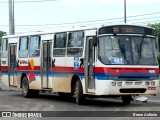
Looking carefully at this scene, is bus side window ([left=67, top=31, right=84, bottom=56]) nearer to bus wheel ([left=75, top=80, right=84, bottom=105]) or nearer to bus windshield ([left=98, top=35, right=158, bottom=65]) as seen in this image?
bus wheel ([left=75, top=80, right=84, bottom=105])

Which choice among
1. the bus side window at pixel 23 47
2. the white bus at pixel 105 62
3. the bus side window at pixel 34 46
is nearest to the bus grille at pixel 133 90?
the white bus at pixel 105 62

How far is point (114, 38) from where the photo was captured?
1728 cm

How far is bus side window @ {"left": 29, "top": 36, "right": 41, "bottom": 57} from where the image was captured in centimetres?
2240

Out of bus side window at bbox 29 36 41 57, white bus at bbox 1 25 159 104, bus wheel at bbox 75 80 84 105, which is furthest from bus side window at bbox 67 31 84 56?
bus side window at bbox 29 36 41 57

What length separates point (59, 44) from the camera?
2020 centimetres

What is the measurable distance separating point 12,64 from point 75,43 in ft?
23.2

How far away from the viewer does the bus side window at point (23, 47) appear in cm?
2372

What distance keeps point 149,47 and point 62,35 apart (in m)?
3.97

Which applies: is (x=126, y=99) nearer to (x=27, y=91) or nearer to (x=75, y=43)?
(x=75, y=43)

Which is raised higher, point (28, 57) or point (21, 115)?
point (28, 57)

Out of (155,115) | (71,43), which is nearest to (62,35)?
(71,43)

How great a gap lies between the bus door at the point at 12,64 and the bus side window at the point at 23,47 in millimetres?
634

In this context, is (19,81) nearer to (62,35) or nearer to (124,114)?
(62,35)

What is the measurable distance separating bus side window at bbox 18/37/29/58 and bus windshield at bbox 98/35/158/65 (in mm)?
7201
